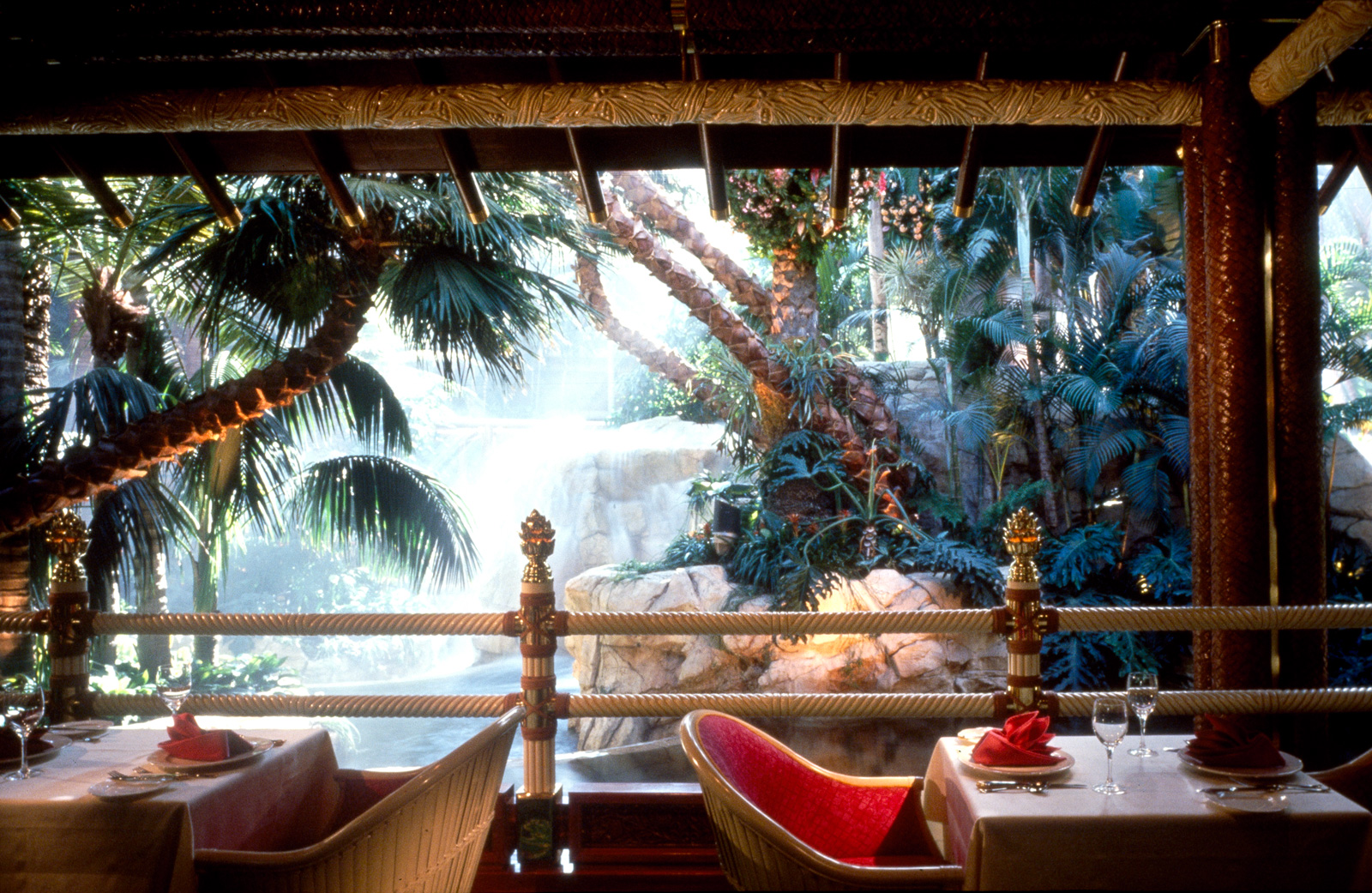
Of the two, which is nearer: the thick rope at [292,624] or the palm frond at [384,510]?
the thick rope at [292,624]

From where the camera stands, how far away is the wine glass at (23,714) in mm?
2090

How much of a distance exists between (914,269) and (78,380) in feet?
29.0

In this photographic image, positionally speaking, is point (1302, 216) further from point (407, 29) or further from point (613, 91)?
point (407, 29)

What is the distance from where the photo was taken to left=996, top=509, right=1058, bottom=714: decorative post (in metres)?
2.71

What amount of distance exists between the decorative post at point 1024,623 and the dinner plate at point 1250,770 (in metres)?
0.78

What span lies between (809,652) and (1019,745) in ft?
18.6

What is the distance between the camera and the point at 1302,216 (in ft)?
9.29

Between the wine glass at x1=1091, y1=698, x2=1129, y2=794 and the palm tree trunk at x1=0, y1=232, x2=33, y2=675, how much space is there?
16.2 ft

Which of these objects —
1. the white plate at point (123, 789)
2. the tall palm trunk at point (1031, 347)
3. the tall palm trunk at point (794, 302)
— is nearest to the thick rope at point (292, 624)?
the white plate at point (123, 789)

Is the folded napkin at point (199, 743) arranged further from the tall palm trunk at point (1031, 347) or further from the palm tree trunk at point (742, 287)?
the tall palm trunk at point (1031, 347)

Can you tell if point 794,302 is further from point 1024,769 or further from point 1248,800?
point 1248,800

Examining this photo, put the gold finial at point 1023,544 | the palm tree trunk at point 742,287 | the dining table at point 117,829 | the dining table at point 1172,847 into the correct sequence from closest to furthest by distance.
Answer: the dining table at point 1172,847 → the dining table at point 117,829 → the gold finial at point 1023,544 → the palm tree trunk at point 742,287

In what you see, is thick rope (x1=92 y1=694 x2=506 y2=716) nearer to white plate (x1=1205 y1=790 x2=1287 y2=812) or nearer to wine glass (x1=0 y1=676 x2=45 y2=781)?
wine glass (x1=0 y1=676 x2=45 y2=781)

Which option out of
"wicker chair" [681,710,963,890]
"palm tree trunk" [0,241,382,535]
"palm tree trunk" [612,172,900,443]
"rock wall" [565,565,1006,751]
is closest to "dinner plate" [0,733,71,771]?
"wicker chair" [681,710,963,890]
